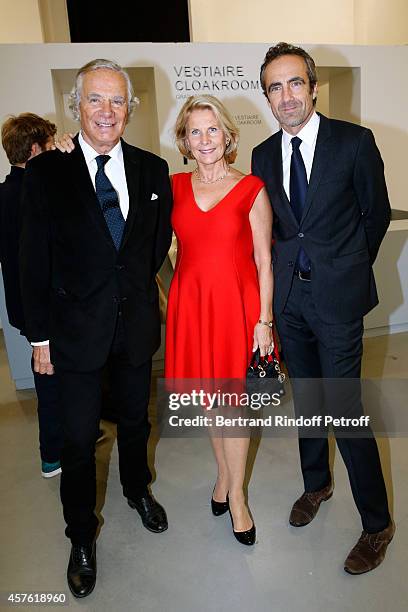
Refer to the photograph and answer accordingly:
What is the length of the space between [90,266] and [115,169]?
1.23 feet

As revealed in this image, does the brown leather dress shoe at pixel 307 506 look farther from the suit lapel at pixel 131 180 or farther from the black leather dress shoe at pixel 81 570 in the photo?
the suit lapel at pixel 131 180

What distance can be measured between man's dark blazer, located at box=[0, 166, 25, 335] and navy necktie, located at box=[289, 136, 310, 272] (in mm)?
1261

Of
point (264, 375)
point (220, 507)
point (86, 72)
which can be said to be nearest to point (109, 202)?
point (86, 72)

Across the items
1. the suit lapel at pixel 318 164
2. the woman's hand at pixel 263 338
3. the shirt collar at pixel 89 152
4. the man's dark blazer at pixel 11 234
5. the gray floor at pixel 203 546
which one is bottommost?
the gray floor at pixel 203 546

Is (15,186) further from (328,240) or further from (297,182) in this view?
(328,240)

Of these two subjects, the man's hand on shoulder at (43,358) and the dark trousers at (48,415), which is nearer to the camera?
the man's hand on shoulder at (43,358)

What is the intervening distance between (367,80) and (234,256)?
385 cm

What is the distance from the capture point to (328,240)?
1977 millimetres

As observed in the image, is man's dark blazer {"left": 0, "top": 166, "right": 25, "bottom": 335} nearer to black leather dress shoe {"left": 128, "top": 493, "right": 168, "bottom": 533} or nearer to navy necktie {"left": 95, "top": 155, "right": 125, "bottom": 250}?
navy necktie {"left": 95, "top": 155, "right": 125, "bottom": 250}

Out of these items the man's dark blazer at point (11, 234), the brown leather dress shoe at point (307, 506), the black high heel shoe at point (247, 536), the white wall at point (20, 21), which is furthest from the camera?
the white wall at point (20, 21)

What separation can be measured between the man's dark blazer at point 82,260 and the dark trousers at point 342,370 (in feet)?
1.92

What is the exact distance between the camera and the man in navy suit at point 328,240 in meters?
1.95

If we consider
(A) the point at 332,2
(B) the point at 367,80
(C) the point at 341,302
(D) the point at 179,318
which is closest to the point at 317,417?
(C) the point at 341,302

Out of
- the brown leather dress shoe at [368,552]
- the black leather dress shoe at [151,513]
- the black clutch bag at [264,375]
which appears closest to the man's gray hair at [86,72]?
the black clutch bag at [264,375]
